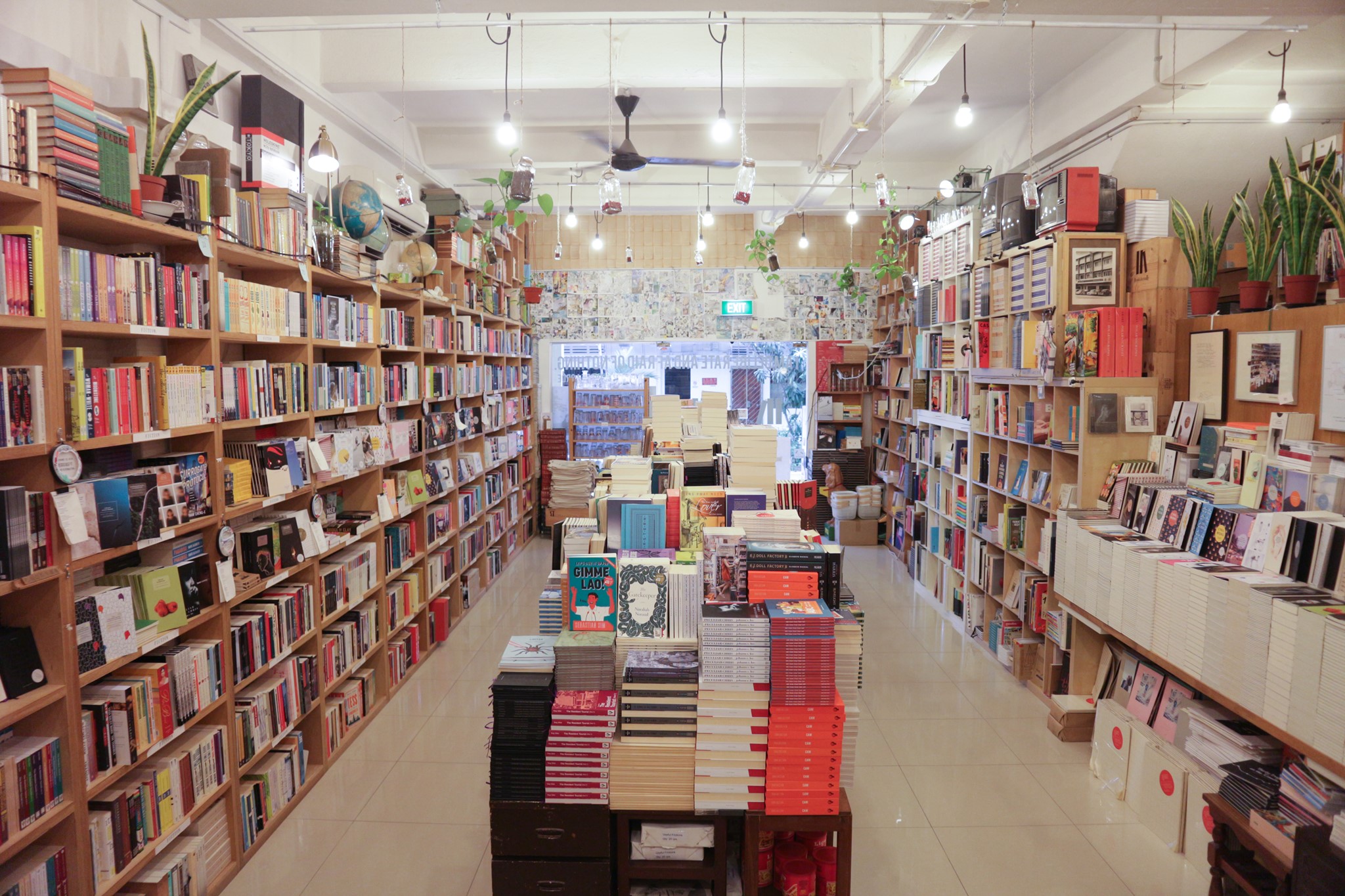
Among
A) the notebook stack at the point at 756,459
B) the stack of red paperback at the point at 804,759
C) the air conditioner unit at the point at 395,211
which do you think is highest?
the air conditioner unit at the point at 395,211

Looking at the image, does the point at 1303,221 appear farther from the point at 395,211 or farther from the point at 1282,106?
the point at 395,211

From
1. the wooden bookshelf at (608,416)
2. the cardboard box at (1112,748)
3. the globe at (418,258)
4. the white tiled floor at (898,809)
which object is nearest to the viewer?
the white tiled floor at (898,809)

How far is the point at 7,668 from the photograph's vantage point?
2393 mm

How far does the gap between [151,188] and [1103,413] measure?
15.3 feet

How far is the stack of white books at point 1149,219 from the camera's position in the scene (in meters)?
4.85

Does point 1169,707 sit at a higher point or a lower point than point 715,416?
lower

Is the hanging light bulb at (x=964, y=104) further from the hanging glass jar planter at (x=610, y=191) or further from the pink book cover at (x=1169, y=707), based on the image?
the pink book cover at (x=1169, y=707)

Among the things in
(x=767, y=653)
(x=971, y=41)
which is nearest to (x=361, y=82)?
(x=971, y=41)

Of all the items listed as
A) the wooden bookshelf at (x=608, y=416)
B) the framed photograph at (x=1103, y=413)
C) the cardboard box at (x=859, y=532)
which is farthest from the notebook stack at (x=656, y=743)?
the wooden bookshelf at (x=608, y=416)

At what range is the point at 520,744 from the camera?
2.82m

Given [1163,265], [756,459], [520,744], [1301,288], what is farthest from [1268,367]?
[520,744]

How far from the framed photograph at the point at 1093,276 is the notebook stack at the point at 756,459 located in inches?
85.6

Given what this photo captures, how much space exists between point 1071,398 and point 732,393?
6.53 metres

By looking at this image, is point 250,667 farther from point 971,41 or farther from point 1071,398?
point 971,41
